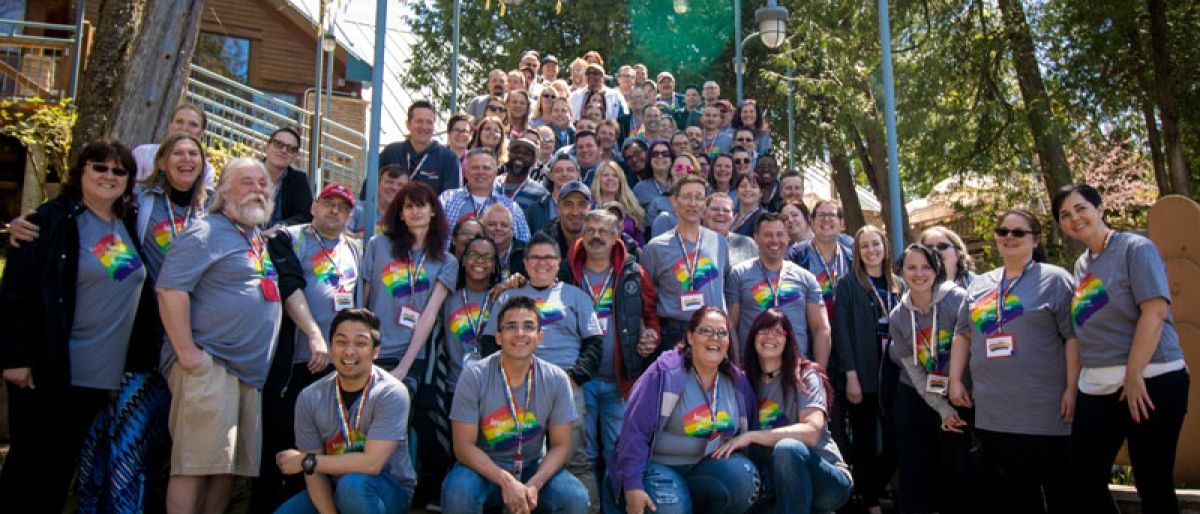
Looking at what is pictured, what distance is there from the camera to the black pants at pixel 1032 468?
14.5ft

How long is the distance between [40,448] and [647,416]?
9.49 ft

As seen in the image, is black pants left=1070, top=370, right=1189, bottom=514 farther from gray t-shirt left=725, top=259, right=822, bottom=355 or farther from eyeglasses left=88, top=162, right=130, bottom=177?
eyeglasses left=88, top=162, right=130, bottom=177

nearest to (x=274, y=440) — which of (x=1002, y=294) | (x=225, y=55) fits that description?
(x=1002, y=294)

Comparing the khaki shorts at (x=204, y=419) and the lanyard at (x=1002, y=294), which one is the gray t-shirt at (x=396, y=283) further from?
the lanyard at (x=1002, y=294)

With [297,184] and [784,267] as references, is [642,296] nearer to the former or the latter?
[784,267]

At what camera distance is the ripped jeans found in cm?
452

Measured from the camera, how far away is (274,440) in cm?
472

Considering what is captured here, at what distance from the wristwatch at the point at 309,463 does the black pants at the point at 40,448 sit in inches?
44.3

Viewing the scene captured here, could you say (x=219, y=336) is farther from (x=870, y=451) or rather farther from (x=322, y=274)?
(x=870, y=451)

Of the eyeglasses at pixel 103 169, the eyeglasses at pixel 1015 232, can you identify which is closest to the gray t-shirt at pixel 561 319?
the eyeglasses at pixel 103 169

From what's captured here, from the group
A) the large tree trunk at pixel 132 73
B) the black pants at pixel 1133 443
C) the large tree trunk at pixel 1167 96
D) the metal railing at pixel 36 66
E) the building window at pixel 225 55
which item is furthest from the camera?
the building window at pixel 225 55

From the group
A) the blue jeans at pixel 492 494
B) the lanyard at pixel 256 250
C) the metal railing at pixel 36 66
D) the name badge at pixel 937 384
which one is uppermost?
the metal railing at pixel 36 66

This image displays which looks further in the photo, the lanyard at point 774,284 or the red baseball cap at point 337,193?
the lanyard at point 774,284

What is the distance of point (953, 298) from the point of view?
17.3ft
